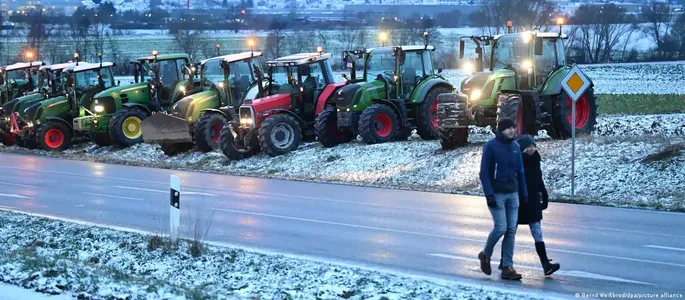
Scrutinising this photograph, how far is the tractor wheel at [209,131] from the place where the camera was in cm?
3156

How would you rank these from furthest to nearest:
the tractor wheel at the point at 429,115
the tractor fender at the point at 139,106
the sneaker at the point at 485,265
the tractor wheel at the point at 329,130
→ the tractor fender at the point at 139,106, the tractor wheel at the point at 329,130, the tractor wheel at the point at 429,115, the sneaker at the point at 485,265

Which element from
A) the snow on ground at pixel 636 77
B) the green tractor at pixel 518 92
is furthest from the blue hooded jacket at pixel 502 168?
the snow on ground at pixel 636 77

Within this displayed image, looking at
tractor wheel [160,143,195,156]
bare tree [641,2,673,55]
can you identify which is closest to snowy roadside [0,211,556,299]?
tractor wheel [160,143,195,156]

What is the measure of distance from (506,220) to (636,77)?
50.5 meters

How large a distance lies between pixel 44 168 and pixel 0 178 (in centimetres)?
308

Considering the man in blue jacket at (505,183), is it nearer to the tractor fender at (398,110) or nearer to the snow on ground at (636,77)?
the tractor fender at (398,110)

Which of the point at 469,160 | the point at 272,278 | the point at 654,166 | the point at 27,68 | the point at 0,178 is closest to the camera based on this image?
the point at 272,278

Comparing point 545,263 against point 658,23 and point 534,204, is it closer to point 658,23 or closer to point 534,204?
point 534,204

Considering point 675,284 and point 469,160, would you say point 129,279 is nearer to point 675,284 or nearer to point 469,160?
point 675,284

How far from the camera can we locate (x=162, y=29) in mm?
120750

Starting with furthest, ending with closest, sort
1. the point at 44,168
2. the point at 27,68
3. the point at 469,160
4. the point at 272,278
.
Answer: the point at 27,68, the point at 44,168, the point at 469,160, the point at 272,278

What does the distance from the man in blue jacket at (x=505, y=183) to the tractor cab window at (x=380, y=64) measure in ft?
58.7

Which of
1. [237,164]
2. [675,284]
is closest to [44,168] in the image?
[237,164]

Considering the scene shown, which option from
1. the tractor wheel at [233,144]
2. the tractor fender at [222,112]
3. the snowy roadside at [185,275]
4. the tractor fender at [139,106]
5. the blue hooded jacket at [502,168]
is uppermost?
the blue hooded jacket at [502,168]
